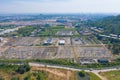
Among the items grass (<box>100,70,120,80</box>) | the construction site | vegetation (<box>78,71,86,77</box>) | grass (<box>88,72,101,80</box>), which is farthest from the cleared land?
vegetation (<box>78,71,86,77</box>)

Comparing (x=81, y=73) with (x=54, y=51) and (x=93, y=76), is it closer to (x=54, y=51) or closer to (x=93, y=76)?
(x=93, y=76)

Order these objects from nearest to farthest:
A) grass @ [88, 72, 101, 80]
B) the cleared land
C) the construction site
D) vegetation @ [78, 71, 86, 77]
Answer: grass @ [88, 72, 101, 80], vegetation @ [78, 71, 86, 77], the construction site, the cleared land

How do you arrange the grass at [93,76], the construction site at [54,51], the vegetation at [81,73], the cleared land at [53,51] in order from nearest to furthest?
1. the grass at [93,76]
2. the vegetation at [81,73]
3. the construction site at [54,51]
4. the cleared land at [53,51]

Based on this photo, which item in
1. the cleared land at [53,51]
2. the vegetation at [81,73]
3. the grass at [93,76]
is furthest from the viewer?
the cleared land at [53,51]

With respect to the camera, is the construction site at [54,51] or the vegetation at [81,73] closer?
the vegetation at [81,73]

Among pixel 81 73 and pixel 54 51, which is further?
pixel 54 51

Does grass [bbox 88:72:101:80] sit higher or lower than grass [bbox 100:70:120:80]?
higher

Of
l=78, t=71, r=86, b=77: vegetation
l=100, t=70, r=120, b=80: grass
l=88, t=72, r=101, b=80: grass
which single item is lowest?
l=100, t=70, r=120, b=80: grass

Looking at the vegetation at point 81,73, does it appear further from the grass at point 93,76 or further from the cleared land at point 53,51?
the cleared land at point 53,51

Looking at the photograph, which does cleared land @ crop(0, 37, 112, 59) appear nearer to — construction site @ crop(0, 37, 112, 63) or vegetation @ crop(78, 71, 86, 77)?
construction site @ crop(0, 37, 112, 63)

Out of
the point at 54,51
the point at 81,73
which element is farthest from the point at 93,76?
the point at 54,51

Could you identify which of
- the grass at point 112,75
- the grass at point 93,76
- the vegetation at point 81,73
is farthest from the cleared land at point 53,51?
the vegetation at point 81,73

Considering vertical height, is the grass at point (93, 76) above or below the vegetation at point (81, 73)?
below
